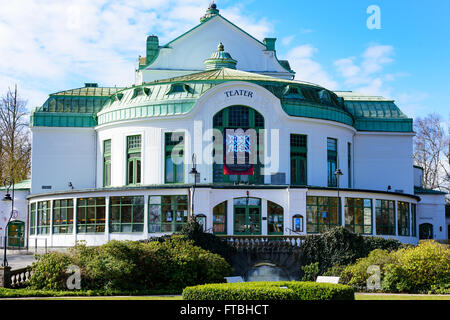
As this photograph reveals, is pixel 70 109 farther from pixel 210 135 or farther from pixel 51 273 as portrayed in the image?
pixel 51 273

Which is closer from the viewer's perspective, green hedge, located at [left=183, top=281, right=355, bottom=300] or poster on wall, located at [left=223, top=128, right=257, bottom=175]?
green hedge, located at [left=183, top=281, right=355, bottom=300]

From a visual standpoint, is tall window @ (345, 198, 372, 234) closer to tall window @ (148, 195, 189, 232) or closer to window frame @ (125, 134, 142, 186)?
tall window @ (148, 195, 189, 232)

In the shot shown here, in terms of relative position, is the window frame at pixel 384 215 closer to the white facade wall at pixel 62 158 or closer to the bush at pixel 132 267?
the bush at pixel 132 267

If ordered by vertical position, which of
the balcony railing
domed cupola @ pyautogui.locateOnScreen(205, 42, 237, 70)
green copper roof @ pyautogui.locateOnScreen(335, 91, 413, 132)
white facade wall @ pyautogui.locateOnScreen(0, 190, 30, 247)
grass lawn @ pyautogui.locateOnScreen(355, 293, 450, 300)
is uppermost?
domed cupola @ pyautogui.locateOnScreen(205, 42, 237, 70)

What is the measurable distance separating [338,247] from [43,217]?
24.8 metres

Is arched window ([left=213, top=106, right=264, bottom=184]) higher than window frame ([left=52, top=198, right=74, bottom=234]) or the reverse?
higher

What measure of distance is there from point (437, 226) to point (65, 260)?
40.0 meters

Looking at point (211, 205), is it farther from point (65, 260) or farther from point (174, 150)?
point (65, 260)

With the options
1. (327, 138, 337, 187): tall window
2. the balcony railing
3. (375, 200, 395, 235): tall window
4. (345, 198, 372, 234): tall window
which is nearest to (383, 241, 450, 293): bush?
the balcony railing

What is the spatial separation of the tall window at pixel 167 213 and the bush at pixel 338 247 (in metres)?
10.7

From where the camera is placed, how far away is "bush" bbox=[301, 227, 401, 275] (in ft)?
132

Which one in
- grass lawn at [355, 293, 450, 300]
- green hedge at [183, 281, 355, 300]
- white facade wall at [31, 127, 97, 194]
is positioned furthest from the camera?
white facade wall at [31, 127, 97, 194]

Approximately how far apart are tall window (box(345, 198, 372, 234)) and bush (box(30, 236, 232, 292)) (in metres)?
17.4
